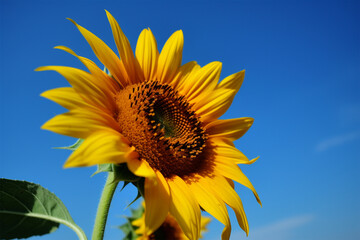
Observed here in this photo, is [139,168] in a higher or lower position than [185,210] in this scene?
higher

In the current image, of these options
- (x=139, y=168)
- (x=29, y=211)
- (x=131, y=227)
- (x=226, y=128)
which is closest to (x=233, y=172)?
(x=226, y=128)

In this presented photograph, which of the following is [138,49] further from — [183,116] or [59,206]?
[59,206]

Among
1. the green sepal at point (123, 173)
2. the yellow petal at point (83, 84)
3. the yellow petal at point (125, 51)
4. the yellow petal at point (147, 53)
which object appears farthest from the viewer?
the yellow petal at point (147, 53)

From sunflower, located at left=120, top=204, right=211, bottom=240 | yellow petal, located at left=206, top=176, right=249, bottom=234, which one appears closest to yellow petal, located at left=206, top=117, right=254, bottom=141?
yellow petal, located at left=206, top=176, right=249, bottom=234

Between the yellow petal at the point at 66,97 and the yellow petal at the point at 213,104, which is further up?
the yellow petal at the point at 213,104

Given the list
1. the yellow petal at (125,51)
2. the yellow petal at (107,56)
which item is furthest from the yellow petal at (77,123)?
the yellow petal at (125,51)

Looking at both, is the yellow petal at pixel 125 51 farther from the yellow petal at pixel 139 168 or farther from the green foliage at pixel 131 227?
the green foliage at pixel 131 227

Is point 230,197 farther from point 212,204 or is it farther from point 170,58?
point 170,58
